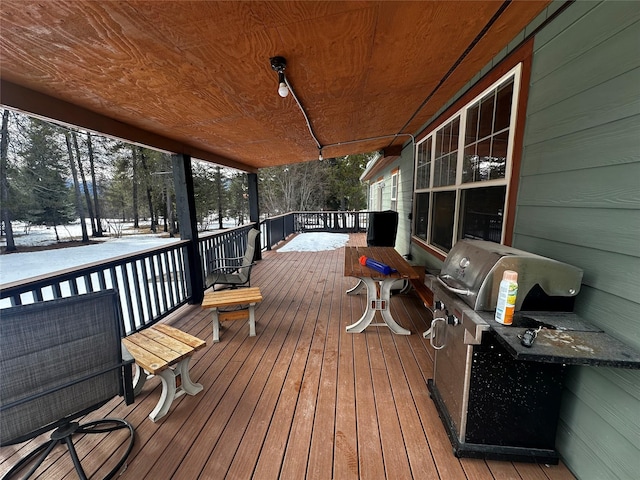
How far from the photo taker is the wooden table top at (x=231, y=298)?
8.36 feet

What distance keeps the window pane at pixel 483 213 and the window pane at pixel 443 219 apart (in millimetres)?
265

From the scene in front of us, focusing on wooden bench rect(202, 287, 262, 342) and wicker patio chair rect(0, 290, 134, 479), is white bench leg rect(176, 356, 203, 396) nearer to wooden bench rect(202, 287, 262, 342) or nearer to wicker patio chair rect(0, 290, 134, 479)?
wicker patio chair rect(0, 290, 134, 479)

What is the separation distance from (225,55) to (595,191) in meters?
2.14

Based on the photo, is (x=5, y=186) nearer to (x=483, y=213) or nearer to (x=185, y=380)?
(x=185, y=380)

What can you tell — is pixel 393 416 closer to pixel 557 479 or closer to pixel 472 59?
pixel 557 479

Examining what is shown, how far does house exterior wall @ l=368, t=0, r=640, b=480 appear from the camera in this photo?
1.03 meters

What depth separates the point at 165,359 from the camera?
5.46 ft

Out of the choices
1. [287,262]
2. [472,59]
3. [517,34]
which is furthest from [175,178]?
[517,34]

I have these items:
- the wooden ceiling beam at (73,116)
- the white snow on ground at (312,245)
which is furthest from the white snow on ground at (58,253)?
the wooden ceiling beam at (73,116)

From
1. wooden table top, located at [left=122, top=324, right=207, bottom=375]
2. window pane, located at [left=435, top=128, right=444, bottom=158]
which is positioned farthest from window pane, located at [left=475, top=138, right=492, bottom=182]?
wooden table top, located at [left=122, top=324, right=207, bottom=375]

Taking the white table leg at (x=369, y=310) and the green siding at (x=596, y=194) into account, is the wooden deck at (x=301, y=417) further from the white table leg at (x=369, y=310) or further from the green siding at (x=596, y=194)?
the green siding at (x=596, y=194)

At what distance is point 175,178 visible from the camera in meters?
3.46

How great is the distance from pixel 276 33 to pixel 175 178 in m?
2.71

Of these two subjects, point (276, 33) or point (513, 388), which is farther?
point (276, 33)
